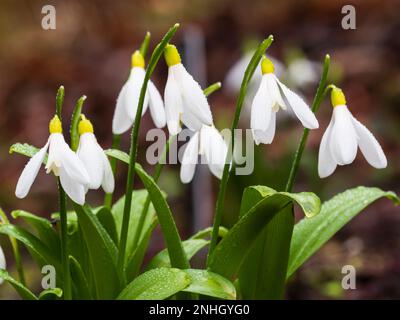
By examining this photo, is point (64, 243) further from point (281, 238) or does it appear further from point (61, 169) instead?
point (281, 238)

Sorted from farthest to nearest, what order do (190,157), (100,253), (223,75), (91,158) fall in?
(223,75) → (190,157) → (100,253) → (91,158)

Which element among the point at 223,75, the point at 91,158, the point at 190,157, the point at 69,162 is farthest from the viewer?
the point at 223,75

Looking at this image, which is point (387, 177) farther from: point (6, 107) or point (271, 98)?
point (271, 98)

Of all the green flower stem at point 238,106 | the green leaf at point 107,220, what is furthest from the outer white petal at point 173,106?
the green leaf at point 107,220

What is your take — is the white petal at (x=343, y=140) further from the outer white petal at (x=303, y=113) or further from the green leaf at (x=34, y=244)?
the green leaf at (x=34, y=244)

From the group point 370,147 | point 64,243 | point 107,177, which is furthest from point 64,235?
point 370,147

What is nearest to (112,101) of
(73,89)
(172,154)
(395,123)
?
(73,89)
